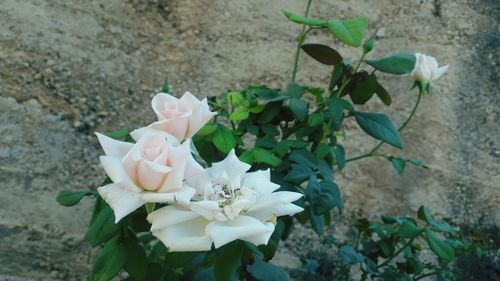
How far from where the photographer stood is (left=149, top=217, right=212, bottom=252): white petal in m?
0.70

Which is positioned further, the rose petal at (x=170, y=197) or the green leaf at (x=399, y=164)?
the green leaf at (x=399, y=164)

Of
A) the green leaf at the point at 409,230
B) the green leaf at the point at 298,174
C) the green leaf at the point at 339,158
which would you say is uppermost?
the green leaf at the point at 298,174

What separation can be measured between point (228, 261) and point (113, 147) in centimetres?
23

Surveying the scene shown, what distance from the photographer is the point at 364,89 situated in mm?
1180

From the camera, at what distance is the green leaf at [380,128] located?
1.16m

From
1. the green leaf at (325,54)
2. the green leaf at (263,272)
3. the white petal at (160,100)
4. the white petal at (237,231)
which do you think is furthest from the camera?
the green leaf at (325,54)

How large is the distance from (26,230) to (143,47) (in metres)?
0.66

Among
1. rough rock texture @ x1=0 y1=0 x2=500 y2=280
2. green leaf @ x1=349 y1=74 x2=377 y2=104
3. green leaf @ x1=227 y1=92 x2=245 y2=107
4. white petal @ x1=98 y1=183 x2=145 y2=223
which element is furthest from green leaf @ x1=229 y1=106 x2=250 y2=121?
rough rock texture @ x1=0 y1=0 x2=500 y2=280

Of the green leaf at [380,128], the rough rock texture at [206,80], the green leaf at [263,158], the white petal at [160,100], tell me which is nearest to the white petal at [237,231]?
the white petal at [160,100]

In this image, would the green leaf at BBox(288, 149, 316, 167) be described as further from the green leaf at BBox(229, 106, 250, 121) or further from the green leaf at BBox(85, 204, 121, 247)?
the green leaf at BBox(85, 204, 121, 247)

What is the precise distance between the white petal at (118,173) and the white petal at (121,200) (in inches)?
0.4

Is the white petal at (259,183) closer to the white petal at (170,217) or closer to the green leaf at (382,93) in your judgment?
the white petal at (170,217)

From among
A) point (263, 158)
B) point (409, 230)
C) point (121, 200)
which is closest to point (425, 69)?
point (409, 230)

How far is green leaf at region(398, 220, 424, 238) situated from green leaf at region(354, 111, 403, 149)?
0.73ft
